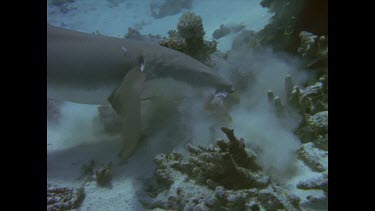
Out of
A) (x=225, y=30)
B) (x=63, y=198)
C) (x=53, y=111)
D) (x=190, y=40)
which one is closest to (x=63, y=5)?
(x=225, y=30)

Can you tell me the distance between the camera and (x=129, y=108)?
12.5ft

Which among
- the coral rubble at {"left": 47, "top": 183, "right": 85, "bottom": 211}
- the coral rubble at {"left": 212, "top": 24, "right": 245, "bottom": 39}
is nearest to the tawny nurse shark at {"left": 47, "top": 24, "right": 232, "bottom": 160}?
the coral rubble at {"left": 47, "top": 183, "right": 85, "bottom": 211}

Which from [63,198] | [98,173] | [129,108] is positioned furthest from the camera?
[129,108]

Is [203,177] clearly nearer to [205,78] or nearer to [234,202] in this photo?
[234,202]

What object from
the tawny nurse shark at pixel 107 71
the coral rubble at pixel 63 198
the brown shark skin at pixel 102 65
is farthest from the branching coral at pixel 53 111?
the coral rubble at pixel 63 198

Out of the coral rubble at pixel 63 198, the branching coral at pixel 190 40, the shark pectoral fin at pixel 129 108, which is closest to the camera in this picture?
the coral rubble at pixel 63 198

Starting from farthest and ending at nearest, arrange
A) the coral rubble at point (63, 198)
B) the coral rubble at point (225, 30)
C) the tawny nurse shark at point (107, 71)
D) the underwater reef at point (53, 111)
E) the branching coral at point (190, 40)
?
the coral rubble at point (225, 30) < the underwater reef at point (53, 111) < the branching coral at point (190, 40) < the tawny nurse shark at point (107, 71) < the coral rubble at point (63, 198)

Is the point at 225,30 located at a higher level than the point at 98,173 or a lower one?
higher

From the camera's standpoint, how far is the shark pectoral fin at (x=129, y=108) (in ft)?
12.4

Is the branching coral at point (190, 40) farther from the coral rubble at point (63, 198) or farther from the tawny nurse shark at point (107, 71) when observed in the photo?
the coral rubble at point (63, 198)

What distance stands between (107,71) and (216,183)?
7.24 feet

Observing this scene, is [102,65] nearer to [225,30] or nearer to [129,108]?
[129,108]

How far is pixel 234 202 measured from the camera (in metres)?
2.64

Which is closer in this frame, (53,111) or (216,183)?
(216,183)
